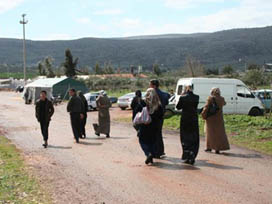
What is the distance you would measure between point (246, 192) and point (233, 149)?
5401 millimetres

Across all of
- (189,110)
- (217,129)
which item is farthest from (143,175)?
(217,129)

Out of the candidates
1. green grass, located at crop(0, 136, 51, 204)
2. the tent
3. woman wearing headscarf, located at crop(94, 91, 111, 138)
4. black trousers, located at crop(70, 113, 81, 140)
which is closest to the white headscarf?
green grass, located at crop(0, 136, 51, 204)

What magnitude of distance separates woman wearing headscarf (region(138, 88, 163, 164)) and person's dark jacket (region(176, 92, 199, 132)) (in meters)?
0.55

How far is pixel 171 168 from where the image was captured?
9.62m

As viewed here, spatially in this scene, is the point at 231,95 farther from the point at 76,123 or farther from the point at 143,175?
the point at 143,175

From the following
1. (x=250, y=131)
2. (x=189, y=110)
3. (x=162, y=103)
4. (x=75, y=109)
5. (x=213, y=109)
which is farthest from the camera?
(x=250, y=131)

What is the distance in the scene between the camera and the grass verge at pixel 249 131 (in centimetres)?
1343

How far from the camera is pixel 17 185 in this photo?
8281 millimetres

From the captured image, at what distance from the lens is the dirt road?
725cm

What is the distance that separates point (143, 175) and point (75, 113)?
642cm

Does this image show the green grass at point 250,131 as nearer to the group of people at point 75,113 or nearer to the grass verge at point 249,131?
the grass verge at point 249,131

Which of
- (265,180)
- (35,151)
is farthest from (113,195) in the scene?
(35,151)

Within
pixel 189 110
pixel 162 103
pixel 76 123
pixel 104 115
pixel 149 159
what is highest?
pixel 162 103

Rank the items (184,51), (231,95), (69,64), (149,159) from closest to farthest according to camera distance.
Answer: (149,159) → (231,95) → (69,64) → (184,51)
